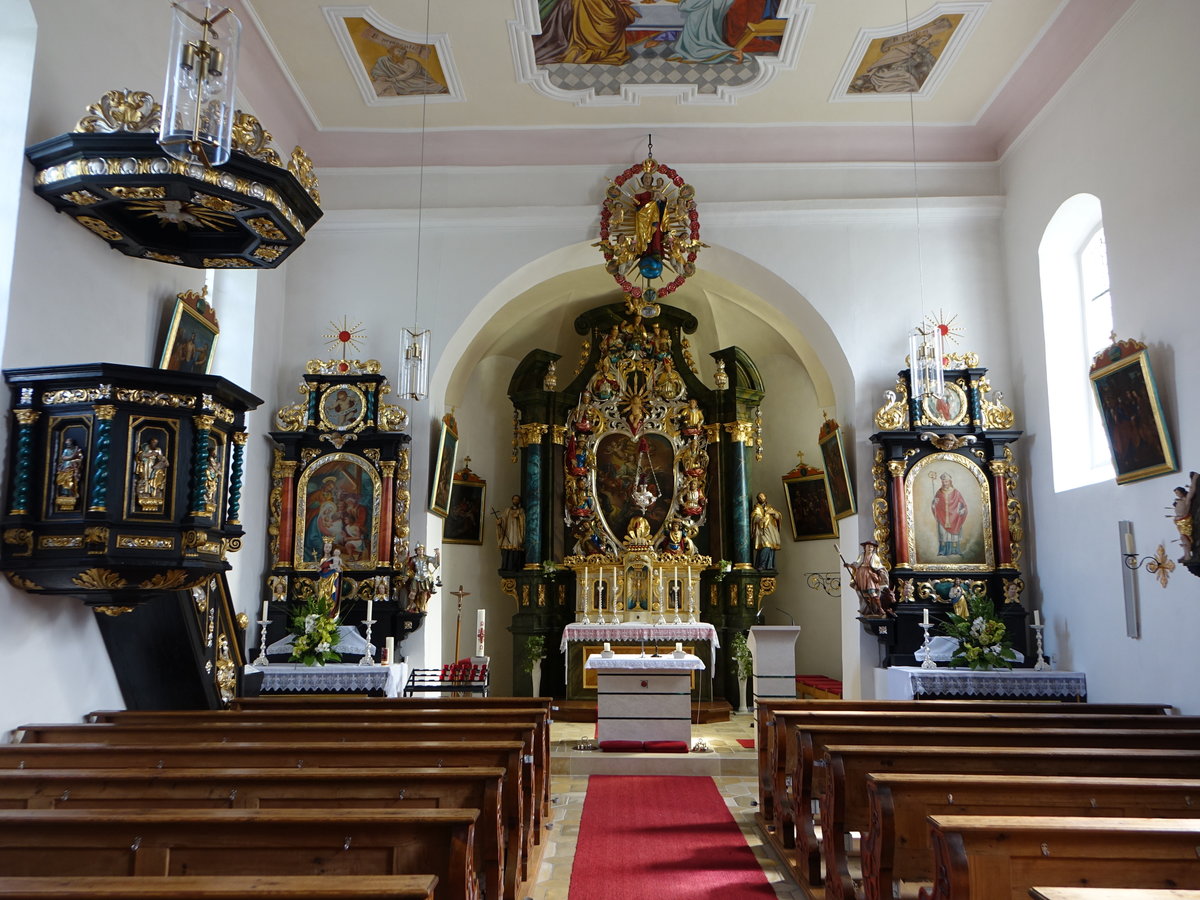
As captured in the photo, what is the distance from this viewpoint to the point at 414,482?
10422 millimetres

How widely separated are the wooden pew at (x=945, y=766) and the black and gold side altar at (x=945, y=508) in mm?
4960

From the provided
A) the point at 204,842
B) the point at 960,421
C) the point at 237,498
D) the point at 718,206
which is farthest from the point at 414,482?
the point at 204,842

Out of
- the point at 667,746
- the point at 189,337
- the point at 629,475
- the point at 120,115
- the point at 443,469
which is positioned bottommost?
the point at 667,746

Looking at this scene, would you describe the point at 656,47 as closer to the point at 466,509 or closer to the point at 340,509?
the point at 340,509

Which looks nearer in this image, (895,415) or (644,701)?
(644,701)

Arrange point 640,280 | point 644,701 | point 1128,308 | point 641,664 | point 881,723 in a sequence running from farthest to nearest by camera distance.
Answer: point 640,280, point 644,701, point 641,664, point 1128,308, point 881,723

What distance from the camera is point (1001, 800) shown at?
3945mm

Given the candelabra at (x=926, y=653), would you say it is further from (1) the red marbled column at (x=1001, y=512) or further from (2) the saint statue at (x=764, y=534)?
(2) the saint statue at (x=764, y=534)

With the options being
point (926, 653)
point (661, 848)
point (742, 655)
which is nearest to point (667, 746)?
point (926, 653)

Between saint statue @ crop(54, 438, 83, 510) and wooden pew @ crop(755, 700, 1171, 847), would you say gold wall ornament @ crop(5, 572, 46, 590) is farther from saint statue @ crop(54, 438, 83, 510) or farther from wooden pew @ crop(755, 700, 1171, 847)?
wooden pew @ crop(755, 700, 1171, 847)

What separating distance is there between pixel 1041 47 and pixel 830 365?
155 inches

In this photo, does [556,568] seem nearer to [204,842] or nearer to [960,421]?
[960,421]

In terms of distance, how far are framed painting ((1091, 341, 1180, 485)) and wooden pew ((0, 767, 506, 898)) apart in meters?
5.98

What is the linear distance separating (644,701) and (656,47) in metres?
6.64
